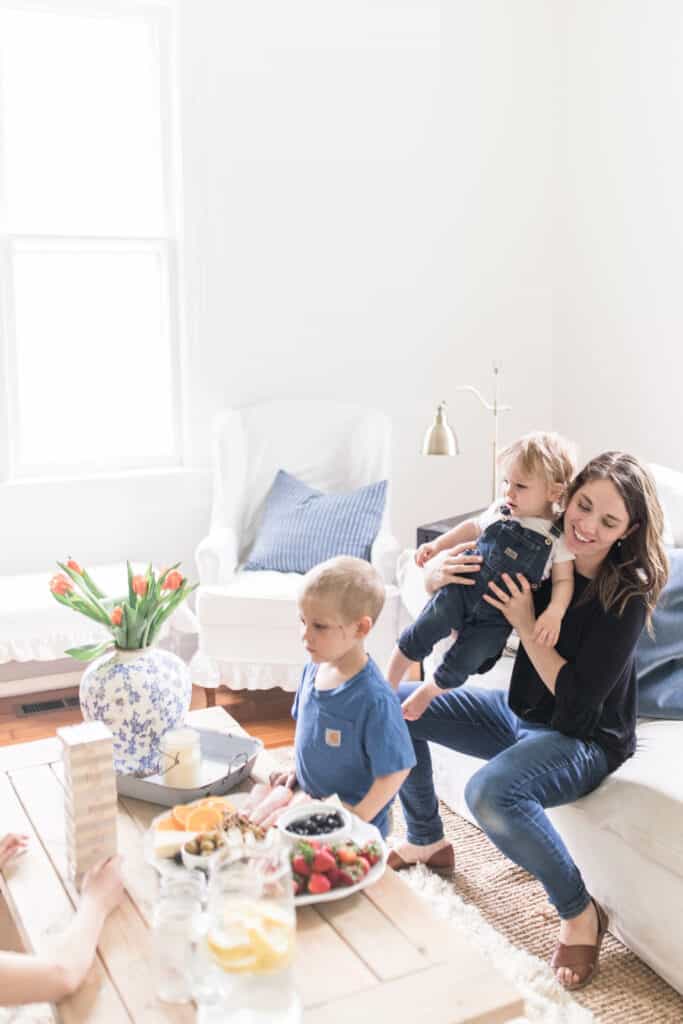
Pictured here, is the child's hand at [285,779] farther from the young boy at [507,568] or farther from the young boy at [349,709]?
the young boy at [507,568]

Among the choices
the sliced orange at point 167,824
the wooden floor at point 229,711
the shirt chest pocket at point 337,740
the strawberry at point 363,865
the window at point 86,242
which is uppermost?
the window at point 86,242

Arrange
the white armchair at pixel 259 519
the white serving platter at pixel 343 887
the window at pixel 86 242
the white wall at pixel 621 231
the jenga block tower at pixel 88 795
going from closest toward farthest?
the white serving platter at pixel 343 887 < the jenga block tower at pixel 88 795 < the white armchair at pixel 259 519 < the window at pixel 86 242 < the white wall at pixel 621 231

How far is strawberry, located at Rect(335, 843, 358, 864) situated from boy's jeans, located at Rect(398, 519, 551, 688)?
0.66 m

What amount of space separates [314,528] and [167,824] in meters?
2.05

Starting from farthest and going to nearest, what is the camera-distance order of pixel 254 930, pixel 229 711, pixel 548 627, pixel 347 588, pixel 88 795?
pixel 229 711
pixel 548 627
pixel 347 588
pixel 88 795
pixel 254 930

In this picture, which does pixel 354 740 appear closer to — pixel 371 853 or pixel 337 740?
pixel 337 740

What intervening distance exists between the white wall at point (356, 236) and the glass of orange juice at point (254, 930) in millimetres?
2907

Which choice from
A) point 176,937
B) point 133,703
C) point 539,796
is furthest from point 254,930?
point 539,796

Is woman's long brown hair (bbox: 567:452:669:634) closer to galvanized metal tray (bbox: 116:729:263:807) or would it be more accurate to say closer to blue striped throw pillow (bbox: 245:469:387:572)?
galvanized metal tray (bbox: 116:729:263:807)

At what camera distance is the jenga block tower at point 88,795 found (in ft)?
5.77

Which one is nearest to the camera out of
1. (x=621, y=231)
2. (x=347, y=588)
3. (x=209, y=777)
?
(x=347, y=588)

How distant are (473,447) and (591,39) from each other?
172 cm

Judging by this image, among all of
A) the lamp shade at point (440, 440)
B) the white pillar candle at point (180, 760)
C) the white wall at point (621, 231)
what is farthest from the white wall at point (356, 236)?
the white pillar candle at point (180, 760)

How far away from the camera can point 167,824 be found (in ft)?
6.07
